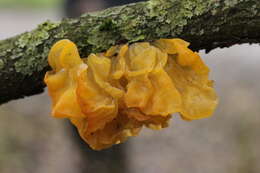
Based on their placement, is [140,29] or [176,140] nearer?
→ [140,29]

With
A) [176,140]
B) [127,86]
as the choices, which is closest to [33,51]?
[127,86]

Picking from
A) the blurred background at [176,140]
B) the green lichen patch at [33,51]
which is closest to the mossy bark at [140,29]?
the green lichen patch at [33,51]

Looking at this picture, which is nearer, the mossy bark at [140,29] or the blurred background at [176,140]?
the mossy bark at [140,29]

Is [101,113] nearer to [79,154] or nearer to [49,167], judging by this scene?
[79,154]

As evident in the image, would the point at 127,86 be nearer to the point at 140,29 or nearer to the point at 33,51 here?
the point at 140,29

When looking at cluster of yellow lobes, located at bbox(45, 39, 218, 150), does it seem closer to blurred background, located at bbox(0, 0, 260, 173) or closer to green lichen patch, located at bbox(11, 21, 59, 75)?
green lichen patch, located at bbox(11, 21, 59, 75)

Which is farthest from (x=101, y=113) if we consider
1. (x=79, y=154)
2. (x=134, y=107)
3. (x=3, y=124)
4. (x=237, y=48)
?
(x=237, y=48)

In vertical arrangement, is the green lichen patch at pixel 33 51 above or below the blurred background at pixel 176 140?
above

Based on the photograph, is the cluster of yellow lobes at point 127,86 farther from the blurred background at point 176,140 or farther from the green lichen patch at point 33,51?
the blurred background at point 176,140
